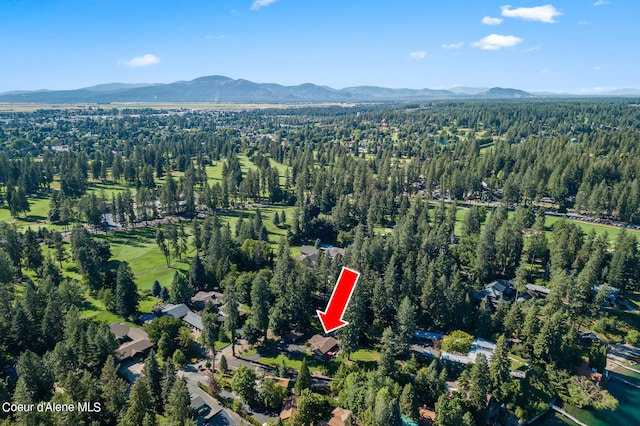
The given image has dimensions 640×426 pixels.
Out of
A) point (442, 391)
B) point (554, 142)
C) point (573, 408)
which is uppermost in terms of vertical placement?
point (554, 142)

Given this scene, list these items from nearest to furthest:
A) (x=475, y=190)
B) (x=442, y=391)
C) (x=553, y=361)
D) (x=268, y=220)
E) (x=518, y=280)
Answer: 1. (x=442, y=391)
2. (x=553, y=361)
3. (x=518, y=280)
4. (x=268, y=220)
5. (x=475, y=190)

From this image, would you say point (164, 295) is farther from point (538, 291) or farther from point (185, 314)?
point (538, 291)

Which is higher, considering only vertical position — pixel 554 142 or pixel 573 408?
pixel 554 142

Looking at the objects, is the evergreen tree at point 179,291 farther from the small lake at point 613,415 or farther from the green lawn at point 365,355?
the small lake at point 613,415

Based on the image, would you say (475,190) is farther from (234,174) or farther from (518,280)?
(234,174)

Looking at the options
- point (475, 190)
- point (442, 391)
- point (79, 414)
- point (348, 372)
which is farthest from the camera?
point (475, 190)

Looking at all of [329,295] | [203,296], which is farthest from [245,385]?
[203,296]

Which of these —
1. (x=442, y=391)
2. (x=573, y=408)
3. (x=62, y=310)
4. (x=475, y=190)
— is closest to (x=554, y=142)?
(x=475, y=190)

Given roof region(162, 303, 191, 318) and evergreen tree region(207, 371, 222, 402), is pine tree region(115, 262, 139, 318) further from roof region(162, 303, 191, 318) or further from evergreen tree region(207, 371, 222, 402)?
evergreen tree region(207, 371, 222, 402)

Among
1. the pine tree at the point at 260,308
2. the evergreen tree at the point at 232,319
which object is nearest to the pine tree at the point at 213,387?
the evergreen tree at the point at 232,319
